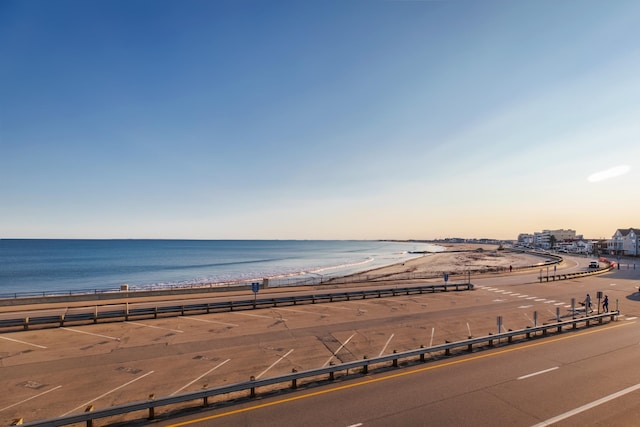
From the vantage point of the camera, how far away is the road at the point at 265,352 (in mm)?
10703

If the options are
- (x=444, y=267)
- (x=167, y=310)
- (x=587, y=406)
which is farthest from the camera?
(x=444, y=267)

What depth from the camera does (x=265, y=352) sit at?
1606 centimetres

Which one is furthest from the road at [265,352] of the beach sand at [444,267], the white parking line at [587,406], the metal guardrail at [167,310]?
the beach sand at [444,267]

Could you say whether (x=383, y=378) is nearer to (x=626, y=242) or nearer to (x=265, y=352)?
(x=265, y=352)

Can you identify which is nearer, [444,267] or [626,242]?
[444,267]

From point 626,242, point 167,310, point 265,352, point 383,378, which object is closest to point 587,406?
point 383,378

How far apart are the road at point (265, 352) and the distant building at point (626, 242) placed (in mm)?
103988

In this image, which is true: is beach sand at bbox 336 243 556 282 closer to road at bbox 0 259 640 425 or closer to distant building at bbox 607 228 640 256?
road at bbox 0 259 640 425

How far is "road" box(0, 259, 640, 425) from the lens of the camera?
10.7 m

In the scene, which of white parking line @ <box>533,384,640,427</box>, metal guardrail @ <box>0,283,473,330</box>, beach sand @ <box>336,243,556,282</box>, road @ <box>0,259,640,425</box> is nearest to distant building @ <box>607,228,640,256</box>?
beach sand @ <box>336,243,556,282</box>

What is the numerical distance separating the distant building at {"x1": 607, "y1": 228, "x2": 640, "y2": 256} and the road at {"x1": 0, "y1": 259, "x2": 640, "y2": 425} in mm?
103988

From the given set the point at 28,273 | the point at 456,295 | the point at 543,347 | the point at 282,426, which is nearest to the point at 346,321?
the point at 543,347

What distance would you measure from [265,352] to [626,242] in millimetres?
140184

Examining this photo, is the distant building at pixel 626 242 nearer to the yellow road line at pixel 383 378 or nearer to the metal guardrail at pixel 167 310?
the metal guardrail at pixel 167 310
